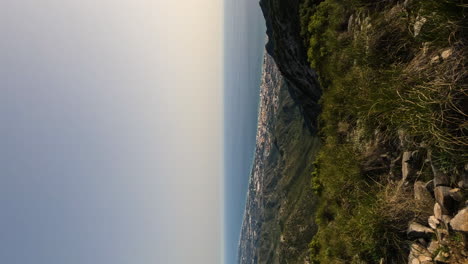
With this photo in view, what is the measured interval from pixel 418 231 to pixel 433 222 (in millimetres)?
481

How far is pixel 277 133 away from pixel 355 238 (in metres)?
86.4

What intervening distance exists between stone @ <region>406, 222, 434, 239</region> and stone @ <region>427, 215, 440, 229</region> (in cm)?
11

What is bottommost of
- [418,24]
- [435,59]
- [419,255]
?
[419,255]

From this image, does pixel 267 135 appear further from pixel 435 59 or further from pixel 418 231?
pixel 435 59

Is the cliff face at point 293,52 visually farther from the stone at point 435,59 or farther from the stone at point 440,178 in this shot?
the stone at point 440,178

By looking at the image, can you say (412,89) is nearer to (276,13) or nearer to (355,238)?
(355,238)

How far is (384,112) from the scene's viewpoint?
6676 millimetres

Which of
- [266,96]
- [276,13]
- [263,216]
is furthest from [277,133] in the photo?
[276,13]

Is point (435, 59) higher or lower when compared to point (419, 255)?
higher

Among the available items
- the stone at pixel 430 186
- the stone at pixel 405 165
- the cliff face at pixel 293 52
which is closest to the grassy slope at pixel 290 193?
the cliff face at pixel 293 52

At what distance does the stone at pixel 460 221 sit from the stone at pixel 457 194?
0.26 m

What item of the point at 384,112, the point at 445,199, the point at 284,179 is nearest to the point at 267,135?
the point at 284,179

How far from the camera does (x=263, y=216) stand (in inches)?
4818

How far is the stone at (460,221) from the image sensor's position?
4.41 m
